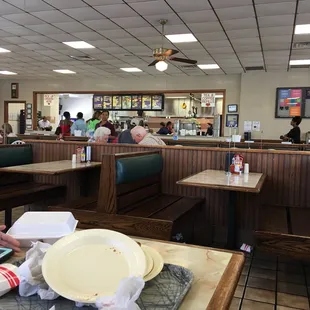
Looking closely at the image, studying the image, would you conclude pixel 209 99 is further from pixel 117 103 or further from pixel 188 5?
pixel 188 5

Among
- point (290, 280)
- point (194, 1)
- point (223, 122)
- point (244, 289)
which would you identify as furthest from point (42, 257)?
point (223, 122)

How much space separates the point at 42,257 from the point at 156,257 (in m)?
0.33

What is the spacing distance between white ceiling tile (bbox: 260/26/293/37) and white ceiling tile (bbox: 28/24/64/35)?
393cm

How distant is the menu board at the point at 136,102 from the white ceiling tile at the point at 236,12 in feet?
22.4

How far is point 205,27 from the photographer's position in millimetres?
6379

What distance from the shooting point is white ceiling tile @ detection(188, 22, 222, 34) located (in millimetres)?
6214

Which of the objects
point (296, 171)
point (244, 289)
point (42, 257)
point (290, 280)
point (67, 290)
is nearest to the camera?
point (67, 290)

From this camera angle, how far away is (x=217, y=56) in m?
8.72

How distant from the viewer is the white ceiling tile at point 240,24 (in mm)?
5945

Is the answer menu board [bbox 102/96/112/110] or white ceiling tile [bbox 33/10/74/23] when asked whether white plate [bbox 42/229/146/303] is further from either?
menu board [bbox 102/96/112/110]

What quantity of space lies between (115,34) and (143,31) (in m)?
0.64

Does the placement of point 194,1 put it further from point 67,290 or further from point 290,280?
point 67,290

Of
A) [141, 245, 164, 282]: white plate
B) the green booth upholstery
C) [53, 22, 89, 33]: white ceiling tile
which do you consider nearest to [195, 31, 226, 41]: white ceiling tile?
[53, 22, 89, 33]: white ceiling tile

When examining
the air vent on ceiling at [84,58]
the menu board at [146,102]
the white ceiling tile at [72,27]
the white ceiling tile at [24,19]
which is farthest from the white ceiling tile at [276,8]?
the menu board at [146,102]
